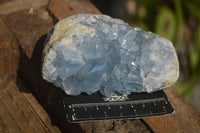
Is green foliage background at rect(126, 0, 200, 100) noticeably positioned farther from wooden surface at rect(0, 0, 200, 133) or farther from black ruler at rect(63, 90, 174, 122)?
black ruler at rect(63, 90, 174, 122)

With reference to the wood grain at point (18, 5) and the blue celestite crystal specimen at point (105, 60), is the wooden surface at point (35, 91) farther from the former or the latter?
the blue celestite crystal specimen at point (105, 60)

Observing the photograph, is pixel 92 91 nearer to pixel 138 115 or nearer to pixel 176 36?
pixel 138 115

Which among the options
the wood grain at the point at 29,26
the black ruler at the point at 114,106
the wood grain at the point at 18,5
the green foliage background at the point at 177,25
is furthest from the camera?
the green foliage background at the point at 177,25

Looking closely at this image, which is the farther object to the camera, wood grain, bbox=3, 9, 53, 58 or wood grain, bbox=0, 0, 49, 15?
wood grain, bbox=0, 0, 49, 15

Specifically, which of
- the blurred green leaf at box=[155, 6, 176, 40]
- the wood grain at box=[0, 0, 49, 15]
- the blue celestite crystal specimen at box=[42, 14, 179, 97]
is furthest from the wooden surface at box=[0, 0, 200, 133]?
the blurred green leaf at box=[155, 6, 176, 40]

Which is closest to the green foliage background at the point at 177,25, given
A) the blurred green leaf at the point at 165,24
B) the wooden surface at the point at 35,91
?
the blurred green leaf at the point at 165,24
